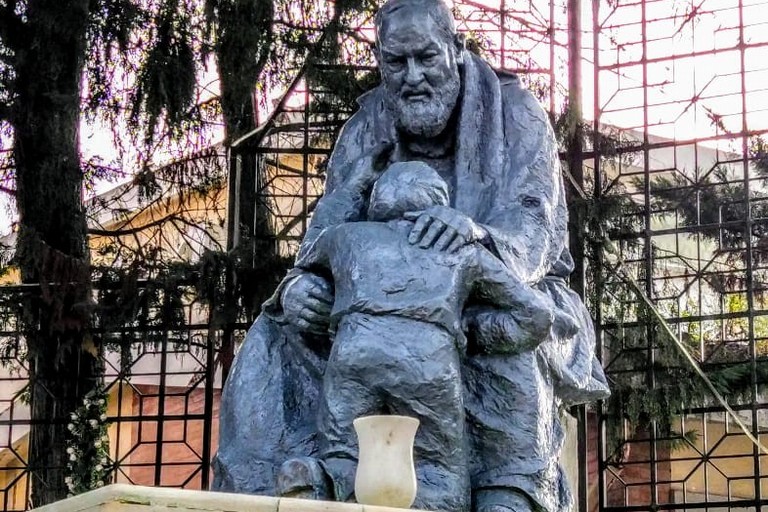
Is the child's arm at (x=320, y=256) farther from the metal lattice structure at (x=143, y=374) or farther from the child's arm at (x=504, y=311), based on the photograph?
the metal lattice structure at (x=143, y=374)

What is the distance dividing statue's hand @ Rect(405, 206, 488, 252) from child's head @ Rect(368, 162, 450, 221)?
58 millimetres

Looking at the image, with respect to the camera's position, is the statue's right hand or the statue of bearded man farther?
the statue's right hand

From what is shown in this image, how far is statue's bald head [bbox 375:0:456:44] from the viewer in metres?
7.23

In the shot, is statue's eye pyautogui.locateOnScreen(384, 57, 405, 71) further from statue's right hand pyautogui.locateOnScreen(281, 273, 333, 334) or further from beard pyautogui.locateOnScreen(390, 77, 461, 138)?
statue's right hand pyautogui.locateOnScreen(281, 273, 333, 334)

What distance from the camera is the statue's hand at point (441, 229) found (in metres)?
6.58

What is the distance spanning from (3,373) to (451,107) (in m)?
10.4

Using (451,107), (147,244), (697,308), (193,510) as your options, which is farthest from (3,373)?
(193,510)

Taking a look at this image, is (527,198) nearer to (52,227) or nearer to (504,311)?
(504,311)

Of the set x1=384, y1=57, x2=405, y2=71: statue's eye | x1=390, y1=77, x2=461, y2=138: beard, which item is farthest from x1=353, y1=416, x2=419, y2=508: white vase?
x1=384, y1=57, x2=405, y2=71: statue's eye

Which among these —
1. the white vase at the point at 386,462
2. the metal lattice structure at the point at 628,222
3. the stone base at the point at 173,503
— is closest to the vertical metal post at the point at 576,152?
the metal lattice structure at the point at 628,222

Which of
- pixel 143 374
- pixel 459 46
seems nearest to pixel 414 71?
pixel 459 46

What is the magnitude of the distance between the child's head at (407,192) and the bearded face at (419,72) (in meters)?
0.54

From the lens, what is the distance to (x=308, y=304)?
266 inches

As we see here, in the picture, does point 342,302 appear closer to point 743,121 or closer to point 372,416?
point 372,416
